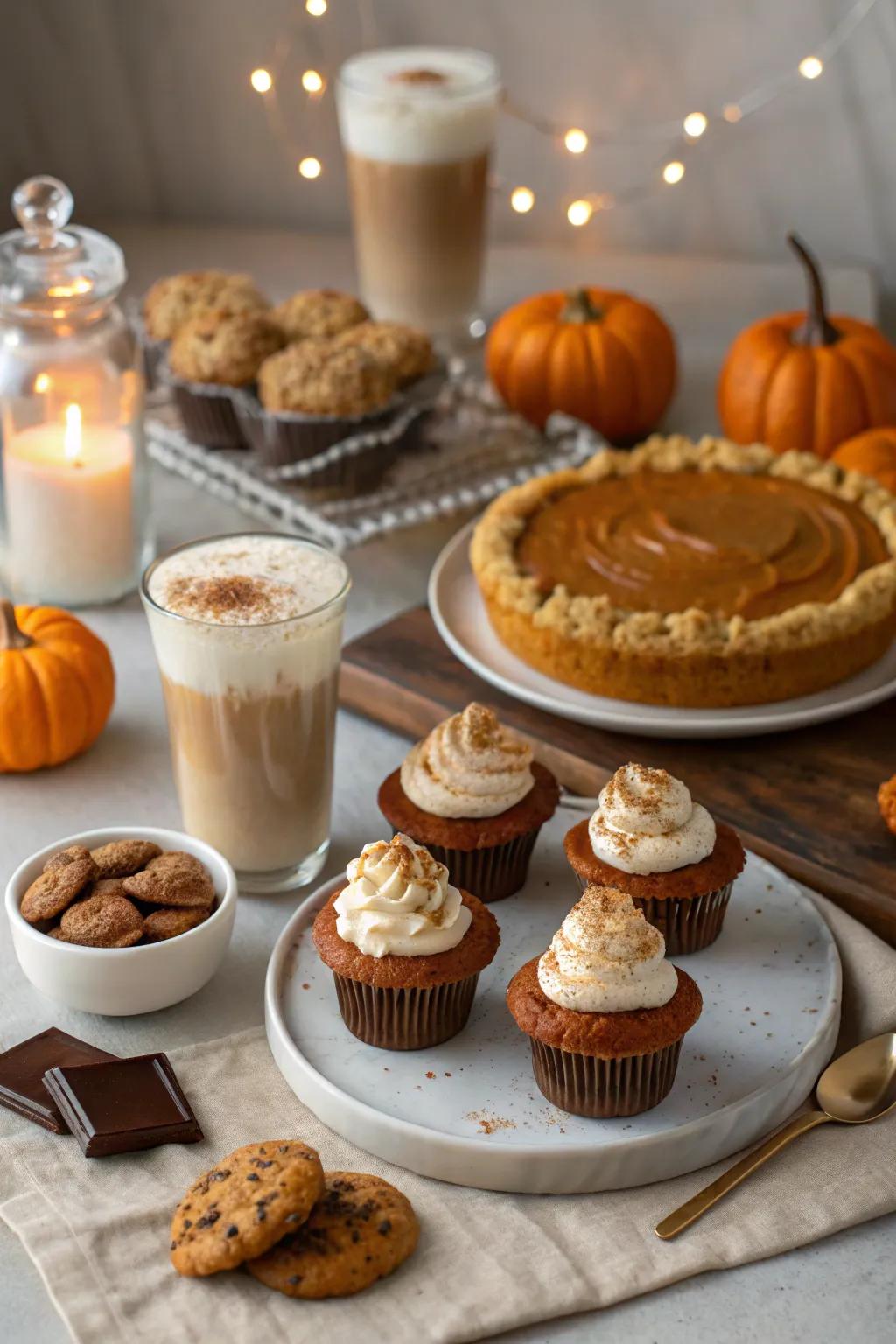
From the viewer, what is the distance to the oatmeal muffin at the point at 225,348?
8.86 ft

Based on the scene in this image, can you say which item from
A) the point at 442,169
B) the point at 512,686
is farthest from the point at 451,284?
the point at 512,686

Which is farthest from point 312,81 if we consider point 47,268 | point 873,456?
point 873,456

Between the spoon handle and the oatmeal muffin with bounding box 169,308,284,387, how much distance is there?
1676 mm

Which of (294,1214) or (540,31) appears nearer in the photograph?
(294,1214)

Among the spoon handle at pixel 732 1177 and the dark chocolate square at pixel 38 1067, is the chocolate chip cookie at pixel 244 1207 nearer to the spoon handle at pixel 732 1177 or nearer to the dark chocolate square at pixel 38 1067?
the dark chocolate square at pixel 38 1067

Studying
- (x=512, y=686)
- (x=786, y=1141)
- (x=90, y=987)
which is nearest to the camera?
(x=786, y=1141)

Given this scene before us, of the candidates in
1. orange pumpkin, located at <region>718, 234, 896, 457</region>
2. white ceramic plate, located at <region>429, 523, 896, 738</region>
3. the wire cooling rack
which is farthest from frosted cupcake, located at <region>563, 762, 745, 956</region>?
orange pumpkin, located at <region>718, 234, 896, 457</region>

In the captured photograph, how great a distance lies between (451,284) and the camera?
3291 millimetres

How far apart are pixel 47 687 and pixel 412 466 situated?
0.89 meters

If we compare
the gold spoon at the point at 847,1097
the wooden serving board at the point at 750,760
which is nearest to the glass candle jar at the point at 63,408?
the wooden serving board at the point at 750,760

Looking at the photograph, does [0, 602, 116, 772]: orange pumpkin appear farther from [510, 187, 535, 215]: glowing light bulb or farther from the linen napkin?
[510, 187, 535, 215]: glowing light bulb

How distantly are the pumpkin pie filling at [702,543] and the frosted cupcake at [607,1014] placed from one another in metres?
0.74

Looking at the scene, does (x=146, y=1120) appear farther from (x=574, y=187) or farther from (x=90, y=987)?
(x=574, y=187)

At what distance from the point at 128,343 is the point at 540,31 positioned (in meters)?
1.72
